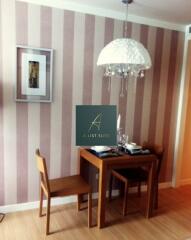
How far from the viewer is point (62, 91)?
2.92m

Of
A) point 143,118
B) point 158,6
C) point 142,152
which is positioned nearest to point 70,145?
point 142,152

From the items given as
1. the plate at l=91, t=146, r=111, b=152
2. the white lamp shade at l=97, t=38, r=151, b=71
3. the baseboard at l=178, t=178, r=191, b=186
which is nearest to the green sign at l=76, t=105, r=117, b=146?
the plate at l=91, t=146, r=111, b=152

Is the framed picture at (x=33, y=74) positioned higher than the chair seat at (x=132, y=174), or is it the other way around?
the framed picture at (x=33, y=74)

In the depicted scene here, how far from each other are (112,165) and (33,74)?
135 centimetres

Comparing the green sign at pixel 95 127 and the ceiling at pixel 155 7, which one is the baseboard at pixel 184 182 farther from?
the ceiling at pixel 155 7

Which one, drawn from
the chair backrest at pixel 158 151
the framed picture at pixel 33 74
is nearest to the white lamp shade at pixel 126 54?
the framed picture at pixel 33 74

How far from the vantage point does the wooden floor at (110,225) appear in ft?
8.04

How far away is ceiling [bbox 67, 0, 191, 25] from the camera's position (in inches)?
105

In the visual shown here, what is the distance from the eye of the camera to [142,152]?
280cm

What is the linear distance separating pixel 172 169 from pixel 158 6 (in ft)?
7.70

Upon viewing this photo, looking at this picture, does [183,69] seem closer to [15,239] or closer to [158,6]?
[158,6]

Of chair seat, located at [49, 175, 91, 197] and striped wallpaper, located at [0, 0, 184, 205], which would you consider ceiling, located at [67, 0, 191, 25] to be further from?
chair seat, located at [49, 175, 91, 197]

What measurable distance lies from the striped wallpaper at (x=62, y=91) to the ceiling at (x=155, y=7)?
0.16 metres

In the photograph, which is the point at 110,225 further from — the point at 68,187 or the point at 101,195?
the point at 68,187
